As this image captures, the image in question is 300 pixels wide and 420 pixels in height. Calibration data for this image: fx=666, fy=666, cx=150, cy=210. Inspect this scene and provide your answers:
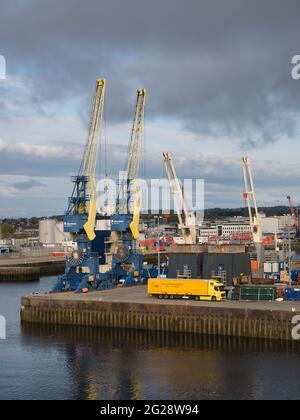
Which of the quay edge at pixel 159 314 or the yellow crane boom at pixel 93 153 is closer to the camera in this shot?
the quay edge at pixel 159 314

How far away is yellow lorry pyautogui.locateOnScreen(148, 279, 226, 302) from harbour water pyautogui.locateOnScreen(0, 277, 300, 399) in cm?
566

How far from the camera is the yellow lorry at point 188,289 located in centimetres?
5647

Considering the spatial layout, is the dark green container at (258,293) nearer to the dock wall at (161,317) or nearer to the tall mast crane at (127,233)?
the dock wall at (161,317)

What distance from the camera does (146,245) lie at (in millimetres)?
162250

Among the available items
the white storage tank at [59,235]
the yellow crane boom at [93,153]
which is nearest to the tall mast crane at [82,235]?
the yellow crane boom at [93,153]

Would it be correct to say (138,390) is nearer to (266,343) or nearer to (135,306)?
(266,343)

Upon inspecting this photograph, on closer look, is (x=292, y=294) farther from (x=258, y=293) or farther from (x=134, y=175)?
(x=134, y=175)

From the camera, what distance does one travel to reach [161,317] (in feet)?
178

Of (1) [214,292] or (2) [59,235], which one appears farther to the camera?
(2) [59,235]

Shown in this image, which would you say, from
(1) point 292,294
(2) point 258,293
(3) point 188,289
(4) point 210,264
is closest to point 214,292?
(3) point 188,289

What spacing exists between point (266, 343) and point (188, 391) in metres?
12.9

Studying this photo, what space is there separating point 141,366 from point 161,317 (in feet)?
37.6

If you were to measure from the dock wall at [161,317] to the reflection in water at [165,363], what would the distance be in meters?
0.97
